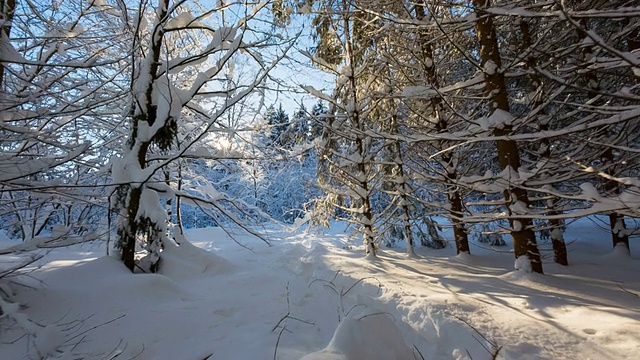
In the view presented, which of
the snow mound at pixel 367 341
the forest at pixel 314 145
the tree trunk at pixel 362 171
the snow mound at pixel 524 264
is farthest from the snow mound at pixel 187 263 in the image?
the snow mound at pixel 524 264

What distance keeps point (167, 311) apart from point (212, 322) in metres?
0.61

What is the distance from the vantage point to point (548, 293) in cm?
335

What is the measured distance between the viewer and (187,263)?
17.4 feet

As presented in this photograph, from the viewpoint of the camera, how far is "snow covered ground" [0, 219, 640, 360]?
2154mm

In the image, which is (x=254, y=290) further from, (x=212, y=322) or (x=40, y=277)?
(x=40, y=277)

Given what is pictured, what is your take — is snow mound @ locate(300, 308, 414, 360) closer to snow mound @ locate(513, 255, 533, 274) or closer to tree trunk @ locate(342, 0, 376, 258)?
snow mound @ locate(513, 255, 533, 274)

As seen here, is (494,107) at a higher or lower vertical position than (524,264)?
higher

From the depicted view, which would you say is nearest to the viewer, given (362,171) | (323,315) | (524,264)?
(323,315)

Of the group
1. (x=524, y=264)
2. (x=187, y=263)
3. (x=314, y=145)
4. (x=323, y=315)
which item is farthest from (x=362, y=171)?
(x=187, y=263)

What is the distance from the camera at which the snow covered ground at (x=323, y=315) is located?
84.8 inches

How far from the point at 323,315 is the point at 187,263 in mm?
3035

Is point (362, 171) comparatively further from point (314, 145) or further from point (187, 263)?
point (187, 263)

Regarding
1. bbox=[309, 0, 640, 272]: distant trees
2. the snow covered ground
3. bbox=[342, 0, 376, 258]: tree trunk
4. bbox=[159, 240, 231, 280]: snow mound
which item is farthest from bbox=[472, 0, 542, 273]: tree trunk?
bbox=[159, 240, 231, 280]: snow mound

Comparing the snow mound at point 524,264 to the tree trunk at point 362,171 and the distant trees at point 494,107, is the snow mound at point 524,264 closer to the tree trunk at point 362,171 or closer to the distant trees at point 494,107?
the distant trees at point 494,107
